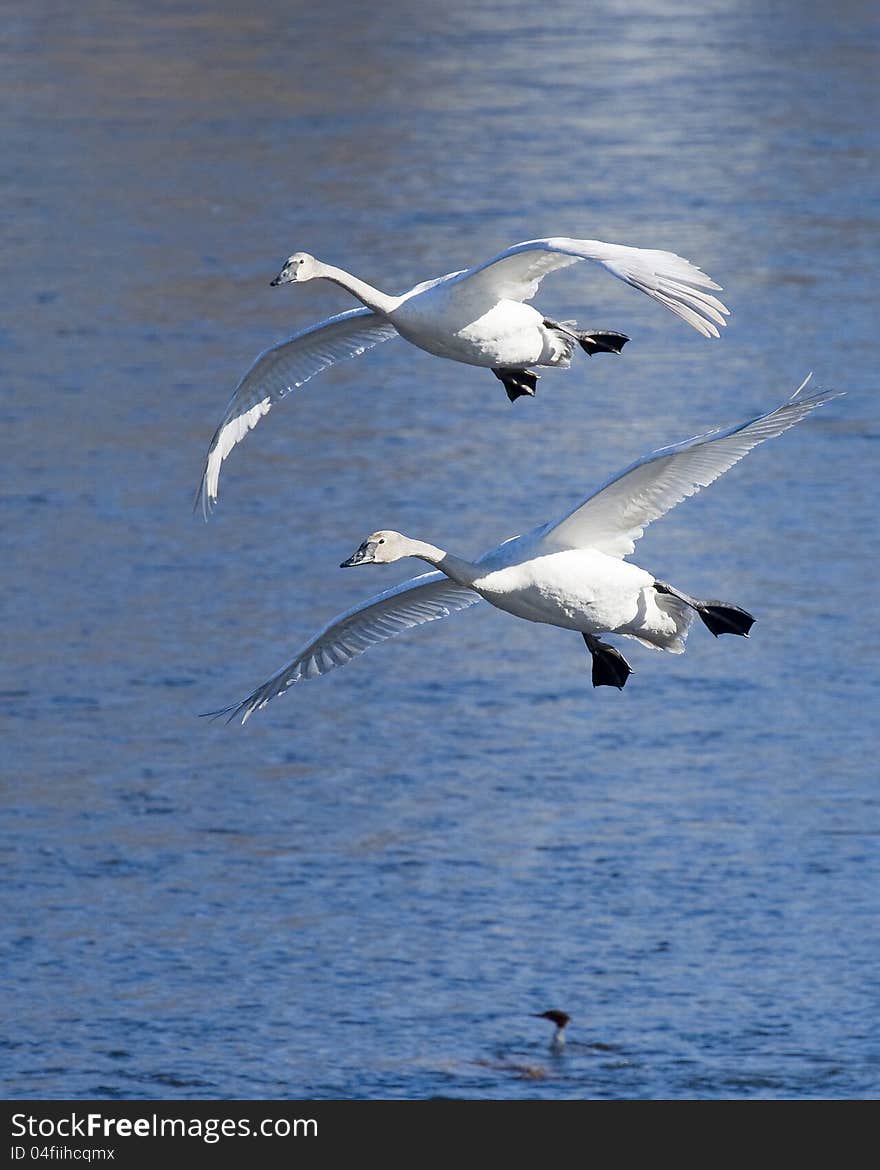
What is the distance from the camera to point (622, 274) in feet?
51.8

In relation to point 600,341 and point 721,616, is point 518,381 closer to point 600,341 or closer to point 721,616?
point 600,341

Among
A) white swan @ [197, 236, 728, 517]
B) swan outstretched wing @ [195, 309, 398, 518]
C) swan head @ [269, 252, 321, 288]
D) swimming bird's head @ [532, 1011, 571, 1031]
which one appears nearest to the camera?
white swan @ [197, 236, 728, 517]

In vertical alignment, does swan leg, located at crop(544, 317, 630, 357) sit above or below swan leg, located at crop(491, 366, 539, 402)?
above

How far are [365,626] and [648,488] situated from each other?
264 cm

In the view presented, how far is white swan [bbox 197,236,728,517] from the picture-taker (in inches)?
624

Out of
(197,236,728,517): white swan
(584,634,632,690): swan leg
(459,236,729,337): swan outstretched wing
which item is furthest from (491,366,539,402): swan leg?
(584,634,632,690): swan leg

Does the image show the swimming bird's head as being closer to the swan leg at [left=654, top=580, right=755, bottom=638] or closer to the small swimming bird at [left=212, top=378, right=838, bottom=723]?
the small swimming bird at [left=212, top=378, right=838, bottom=723]

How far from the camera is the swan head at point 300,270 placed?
60.7 ft

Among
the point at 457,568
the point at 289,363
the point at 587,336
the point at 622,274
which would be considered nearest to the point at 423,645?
the point at 289,363

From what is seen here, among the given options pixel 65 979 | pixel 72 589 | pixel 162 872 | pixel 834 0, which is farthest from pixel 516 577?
pixel 834 0

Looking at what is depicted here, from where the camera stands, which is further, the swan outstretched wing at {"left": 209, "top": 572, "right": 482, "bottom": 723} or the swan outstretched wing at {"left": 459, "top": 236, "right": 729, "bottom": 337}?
the swan outstretched wing at {"left": 209, "top": 572, "right": 482, "bottom": 723}

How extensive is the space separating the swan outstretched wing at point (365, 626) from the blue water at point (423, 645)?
14401 mm

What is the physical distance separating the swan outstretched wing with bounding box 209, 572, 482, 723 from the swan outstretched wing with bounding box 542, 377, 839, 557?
126 centimetres

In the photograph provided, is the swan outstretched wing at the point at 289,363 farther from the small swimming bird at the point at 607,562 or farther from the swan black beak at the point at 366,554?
the swan black beak at the point at 366,554
